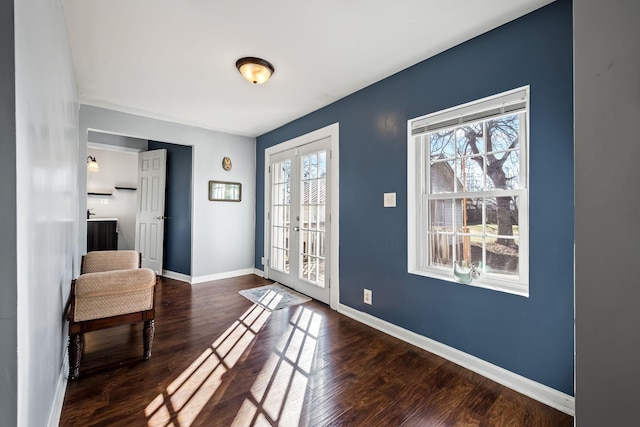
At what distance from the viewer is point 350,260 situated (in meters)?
2.99

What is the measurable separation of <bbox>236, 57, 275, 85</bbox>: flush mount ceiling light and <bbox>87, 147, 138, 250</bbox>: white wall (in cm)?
505

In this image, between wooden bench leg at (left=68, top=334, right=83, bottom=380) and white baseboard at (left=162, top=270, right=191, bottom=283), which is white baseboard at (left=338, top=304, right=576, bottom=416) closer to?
wooden bench leg at (left=68, top=334, right=83, bottom=380)

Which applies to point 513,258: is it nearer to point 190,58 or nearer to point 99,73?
point 190,58

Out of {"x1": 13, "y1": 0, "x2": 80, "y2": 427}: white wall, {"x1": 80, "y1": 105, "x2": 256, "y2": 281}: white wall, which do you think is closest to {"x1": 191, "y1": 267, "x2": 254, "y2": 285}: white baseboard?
{"x1": 80, "y1": 105, "x2": 256, "y2": 281}: white wall

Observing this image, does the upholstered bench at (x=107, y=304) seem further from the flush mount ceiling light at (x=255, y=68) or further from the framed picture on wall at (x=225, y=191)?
the framed picture on wall at (x=225, y=191)

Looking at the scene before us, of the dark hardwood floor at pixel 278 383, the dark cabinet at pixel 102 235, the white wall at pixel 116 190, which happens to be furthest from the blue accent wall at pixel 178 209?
the dark cabinet at pixel 102 235

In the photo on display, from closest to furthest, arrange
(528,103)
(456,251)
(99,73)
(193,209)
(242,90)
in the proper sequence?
(528,103) → (456,251) → (99,73) → (242,90) → (193,209)

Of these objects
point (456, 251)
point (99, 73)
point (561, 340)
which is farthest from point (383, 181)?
point (99, 73)

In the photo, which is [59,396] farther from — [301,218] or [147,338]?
[301,218]

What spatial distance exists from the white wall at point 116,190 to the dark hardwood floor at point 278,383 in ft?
14.5

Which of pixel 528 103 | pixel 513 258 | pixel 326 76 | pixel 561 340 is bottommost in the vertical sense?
pixel 561 340

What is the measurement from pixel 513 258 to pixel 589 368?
1.15 m

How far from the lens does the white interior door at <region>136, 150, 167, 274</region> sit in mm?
4586

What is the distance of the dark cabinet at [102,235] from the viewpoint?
5.69 m
